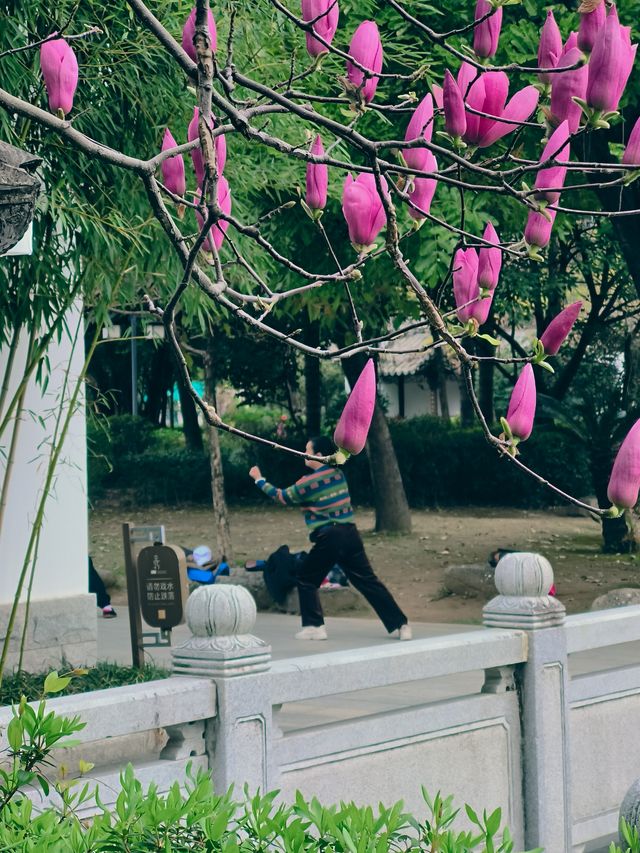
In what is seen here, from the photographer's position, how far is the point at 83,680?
746 cm

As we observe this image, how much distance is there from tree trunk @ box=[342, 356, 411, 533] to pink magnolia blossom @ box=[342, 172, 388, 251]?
55.5 feet

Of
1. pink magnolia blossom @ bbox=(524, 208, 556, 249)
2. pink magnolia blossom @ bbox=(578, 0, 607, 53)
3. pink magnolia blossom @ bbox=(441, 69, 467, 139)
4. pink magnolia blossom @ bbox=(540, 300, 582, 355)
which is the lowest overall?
pink magnolia blossom @ bbox=(540, 300, 582, 355)

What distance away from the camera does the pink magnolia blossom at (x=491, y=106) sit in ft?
7.43

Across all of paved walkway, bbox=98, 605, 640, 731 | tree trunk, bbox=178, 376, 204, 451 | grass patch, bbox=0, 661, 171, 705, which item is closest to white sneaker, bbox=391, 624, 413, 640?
paved walkway, bbox=98, 605, 640, 731

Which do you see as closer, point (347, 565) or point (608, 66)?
point (608, 66)

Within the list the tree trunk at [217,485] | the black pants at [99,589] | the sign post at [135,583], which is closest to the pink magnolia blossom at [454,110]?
the sign post at [135,583]

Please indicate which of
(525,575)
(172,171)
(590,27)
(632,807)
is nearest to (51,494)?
(525,575)

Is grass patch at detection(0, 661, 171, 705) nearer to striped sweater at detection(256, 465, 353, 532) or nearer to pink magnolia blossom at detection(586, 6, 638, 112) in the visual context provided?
striped sweater at detection(256, 465, 353, 532)

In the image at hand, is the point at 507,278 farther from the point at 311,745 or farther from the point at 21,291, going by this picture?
the point at 311,745

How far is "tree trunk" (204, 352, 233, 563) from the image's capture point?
1579cm

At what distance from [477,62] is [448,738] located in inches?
143

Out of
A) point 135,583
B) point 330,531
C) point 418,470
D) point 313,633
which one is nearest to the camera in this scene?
point 135,583

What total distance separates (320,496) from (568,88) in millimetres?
8364

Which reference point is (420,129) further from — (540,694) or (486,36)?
(540,694)
